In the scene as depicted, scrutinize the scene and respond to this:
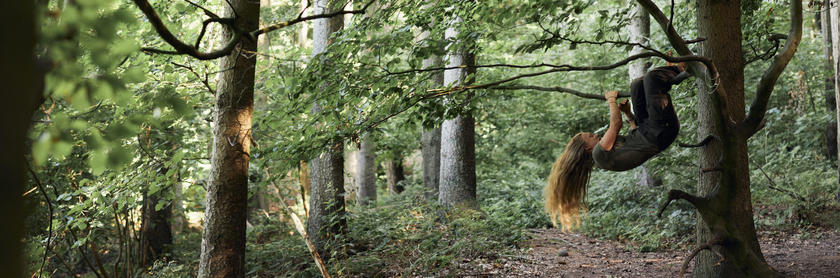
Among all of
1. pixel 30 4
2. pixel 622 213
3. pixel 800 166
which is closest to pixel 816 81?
pixel 800 166

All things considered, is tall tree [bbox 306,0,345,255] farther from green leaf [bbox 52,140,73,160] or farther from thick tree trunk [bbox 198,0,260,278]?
green leaf [bbox 52,140,73,160]

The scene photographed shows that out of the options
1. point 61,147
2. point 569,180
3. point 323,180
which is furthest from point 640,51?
point 61,147

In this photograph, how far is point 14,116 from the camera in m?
0.73

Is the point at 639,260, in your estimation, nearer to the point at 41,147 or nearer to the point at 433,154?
the point at 433,154

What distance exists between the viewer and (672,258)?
18.5 ft

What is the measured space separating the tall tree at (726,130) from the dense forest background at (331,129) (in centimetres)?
18

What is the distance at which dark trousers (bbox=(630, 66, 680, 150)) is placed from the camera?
3.53m

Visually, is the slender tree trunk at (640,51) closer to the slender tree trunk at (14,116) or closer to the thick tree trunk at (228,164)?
the thick tree trunk at (228,164)

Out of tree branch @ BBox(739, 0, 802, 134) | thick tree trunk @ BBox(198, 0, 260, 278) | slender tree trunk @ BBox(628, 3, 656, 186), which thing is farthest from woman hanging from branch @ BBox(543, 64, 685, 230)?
slender tree trunk @ BBox(628, 3, 656, 186)

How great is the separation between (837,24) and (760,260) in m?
5.18

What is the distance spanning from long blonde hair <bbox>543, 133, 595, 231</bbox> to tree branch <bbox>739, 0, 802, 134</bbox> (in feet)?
3.98

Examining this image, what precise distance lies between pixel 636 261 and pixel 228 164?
4.97 m

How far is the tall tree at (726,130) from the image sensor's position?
10.9ft

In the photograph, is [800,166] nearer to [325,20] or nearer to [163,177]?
[325,20]
